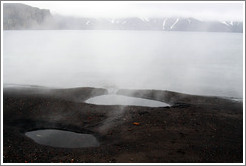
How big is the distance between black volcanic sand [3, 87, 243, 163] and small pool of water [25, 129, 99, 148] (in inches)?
24.1

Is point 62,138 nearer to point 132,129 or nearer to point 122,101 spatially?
point 132,129

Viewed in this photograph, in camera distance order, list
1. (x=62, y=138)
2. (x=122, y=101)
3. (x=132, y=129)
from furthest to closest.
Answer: (x=122, y=101) → (x=132, y=129) → (x=62, y=138)

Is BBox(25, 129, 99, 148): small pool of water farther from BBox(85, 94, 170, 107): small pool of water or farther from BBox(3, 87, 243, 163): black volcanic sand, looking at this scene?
BBox(85, 94, 170, 107): small pool of water

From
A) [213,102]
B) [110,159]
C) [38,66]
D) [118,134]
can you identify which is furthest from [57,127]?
[38,66]

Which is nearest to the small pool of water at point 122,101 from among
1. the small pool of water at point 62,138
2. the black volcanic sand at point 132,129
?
the black volcanic sand at point 132,129

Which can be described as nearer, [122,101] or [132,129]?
[132,129]

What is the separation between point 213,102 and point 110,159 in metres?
19.6

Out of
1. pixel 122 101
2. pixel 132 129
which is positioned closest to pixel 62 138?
pixel 132 129

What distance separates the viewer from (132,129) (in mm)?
21281

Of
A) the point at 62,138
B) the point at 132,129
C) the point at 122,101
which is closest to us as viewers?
the point at 62,138

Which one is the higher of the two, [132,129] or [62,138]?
[132,129]

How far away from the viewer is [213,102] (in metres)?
30.7

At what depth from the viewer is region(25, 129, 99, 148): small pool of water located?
1905cm

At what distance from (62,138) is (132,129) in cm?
641
